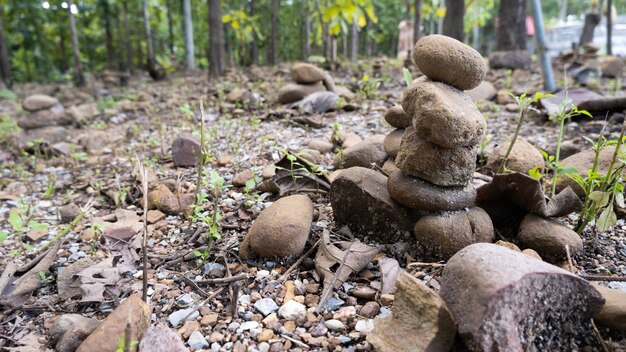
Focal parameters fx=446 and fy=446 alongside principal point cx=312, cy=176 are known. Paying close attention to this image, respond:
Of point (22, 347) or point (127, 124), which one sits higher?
point (127, 124)

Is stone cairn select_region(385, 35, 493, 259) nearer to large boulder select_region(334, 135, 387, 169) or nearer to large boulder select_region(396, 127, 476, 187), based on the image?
large boulder select_region(396, 127, 476, 187)

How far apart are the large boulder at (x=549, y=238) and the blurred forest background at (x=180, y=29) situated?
180 inches

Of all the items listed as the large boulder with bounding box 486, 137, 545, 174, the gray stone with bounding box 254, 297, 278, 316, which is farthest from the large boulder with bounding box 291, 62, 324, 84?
the gray stone with bounding box 254, 297, 278, 316

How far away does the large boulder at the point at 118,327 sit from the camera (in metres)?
1.63

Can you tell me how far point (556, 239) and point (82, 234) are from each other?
8.67 feet

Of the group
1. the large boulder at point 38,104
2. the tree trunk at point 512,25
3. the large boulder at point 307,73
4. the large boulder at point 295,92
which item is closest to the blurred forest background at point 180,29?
the tree trunk at point 512,25

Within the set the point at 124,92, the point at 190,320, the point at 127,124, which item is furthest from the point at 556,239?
the point at 124,92

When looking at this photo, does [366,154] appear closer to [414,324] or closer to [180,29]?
[414,324]

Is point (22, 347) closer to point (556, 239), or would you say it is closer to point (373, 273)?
point (373, 273)

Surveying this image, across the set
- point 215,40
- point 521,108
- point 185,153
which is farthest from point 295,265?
point 215,40

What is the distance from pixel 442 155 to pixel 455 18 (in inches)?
242

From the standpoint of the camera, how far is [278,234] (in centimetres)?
219

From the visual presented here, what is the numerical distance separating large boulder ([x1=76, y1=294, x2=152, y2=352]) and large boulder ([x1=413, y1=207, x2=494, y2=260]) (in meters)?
1.28

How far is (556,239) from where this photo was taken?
2.05 metres
